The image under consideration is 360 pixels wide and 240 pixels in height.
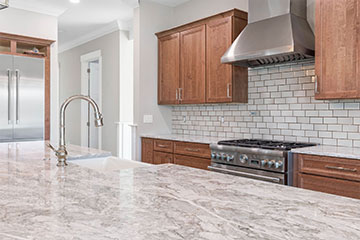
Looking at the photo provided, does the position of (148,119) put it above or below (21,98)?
below

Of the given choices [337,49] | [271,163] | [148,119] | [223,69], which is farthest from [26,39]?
[337,49]

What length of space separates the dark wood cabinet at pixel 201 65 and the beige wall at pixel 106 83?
161 centimetres

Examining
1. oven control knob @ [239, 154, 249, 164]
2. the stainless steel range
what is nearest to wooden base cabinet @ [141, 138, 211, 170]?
the stainless steel range

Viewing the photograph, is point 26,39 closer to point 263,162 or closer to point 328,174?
point 263,162

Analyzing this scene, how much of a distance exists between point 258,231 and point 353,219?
290 millimetres

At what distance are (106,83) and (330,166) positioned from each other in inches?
186

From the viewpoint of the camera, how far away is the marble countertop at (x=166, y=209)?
0.74 m

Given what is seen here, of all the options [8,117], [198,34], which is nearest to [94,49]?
[8,117]

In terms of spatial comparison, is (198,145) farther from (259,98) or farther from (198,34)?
(198,34)

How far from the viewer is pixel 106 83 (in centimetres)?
618

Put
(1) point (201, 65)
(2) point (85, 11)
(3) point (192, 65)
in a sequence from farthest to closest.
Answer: (2) point (85, 11) → (3) point (192, 65) → (1) point (201, 65)

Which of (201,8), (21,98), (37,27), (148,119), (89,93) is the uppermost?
(201,8)

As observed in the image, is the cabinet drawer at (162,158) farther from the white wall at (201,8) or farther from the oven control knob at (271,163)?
the white wall at (201,8)

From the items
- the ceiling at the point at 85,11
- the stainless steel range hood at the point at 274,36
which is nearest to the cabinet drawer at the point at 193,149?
the stainless steel range hood at the point at 274,36
